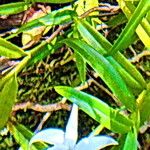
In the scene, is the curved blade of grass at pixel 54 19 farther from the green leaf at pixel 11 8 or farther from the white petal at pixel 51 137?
the white petal at pixel 51 137

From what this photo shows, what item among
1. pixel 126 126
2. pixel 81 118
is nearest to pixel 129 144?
pixel 126 126

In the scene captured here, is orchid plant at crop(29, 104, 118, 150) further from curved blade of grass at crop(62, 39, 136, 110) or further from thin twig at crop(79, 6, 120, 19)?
thin twig at crop(79, 6, 120, 19)

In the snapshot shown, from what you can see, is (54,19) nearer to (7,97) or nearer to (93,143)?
(7,97)

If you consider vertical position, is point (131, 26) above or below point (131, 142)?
above

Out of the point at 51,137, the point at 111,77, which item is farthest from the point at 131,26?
the point at 51,137

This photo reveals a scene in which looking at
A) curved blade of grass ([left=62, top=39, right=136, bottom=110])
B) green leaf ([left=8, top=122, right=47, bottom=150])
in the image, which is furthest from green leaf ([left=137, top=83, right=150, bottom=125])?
green leaf ([left=8, top=122, right=47, bottom=150])

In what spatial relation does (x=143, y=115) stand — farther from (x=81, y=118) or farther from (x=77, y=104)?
(x=81, y=118)

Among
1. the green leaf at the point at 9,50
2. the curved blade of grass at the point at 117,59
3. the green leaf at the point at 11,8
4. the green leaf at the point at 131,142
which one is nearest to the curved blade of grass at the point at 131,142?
the green leaf at the point at 131,142
